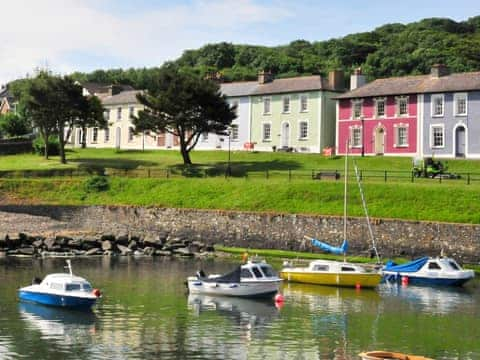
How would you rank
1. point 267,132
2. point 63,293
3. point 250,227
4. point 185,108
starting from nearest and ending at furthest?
1. point 63,293
2. point 250,227
3. point 185,108
4. point 267,132

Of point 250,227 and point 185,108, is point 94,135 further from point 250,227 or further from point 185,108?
point 250,227

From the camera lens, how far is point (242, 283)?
44719mm

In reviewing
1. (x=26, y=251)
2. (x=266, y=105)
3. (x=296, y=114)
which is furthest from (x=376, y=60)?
(x=26, y=251)

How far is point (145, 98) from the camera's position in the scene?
87562mm

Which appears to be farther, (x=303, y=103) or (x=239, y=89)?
(x=239, y=89)

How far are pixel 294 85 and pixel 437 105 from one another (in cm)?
1995

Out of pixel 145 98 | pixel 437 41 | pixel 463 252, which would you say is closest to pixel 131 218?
pixel 145 98

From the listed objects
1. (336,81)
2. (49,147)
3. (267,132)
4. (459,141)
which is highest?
(336,81)

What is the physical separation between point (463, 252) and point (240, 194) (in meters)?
22.4

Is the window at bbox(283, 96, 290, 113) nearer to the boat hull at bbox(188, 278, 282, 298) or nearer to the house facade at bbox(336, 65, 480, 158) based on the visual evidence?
the house facade at bbox(336, 65, 480, 158)

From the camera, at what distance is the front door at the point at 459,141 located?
81062mm

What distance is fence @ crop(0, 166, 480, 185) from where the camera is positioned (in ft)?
227

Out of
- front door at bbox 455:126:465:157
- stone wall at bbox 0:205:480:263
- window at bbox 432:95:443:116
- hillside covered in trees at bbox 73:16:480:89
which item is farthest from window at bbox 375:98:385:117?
hillside covered in trees at bbox 73:16:480:89

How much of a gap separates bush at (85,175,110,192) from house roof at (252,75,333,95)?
2677 cm
